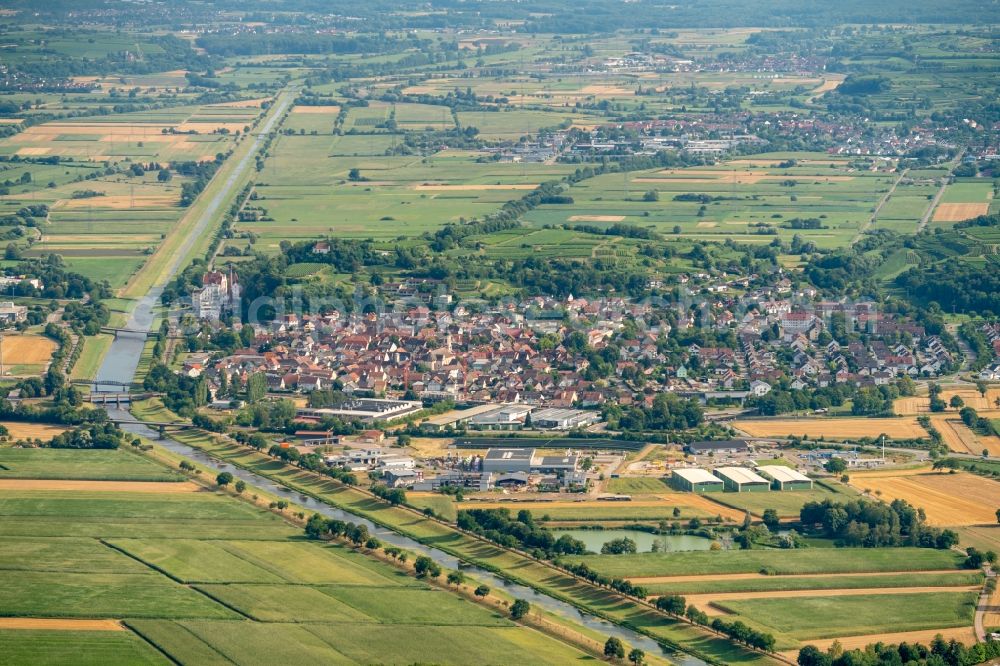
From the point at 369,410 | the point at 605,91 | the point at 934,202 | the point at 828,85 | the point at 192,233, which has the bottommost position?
the point at 369,410

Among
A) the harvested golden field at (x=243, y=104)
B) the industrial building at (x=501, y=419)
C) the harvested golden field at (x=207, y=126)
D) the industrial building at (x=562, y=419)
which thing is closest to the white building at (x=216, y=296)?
the industrial building at (x=501, y=419)

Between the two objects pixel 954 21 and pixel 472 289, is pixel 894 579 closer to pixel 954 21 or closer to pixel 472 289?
pixel 472 289

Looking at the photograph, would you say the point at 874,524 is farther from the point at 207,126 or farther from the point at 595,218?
the point at 207,126

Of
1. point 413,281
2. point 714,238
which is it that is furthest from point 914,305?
point 413,281

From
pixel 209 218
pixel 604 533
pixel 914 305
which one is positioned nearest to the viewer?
pixel 604 533

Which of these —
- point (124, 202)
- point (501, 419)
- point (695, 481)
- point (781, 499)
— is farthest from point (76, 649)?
point (124, 202)

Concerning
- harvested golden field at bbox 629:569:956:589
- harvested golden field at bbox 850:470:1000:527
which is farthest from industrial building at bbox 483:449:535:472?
harvested golden field at bbox 629:569:956:589
